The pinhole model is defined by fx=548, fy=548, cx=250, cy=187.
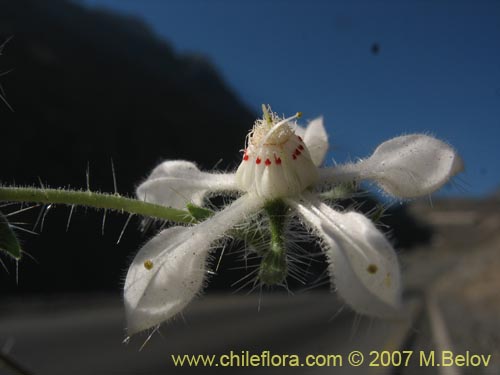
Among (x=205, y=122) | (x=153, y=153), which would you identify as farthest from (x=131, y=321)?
(x=205, y=122)

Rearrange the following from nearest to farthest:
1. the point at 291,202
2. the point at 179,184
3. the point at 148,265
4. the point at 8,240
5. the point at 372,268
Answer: the point at 372,268 → the point at 148,265 → the point at 8,240 → the point at 291,202 → the point at 179,184

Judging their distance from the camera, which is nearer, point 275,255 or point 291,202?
point 275,255

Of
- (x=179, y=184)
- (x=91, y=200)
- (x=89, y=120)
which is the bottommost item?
(x=91, y=200)

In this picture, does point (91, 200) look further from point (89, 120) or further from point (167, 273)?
point (89, 120)

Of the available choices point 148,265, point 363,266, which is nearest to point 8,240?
point 148,265

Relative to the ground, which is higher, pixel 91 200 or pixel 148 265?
pixel 91 200

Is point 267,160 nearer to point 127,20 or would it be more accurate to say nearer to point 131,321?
point 131,321
